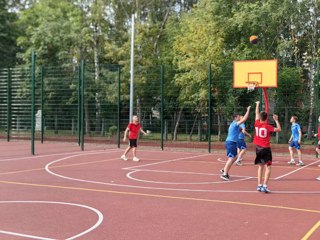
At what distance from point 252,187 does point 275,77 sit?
319 inches

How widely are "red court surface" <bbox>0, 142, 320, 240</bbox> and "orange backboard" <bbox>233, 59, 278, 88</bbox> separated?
413cm

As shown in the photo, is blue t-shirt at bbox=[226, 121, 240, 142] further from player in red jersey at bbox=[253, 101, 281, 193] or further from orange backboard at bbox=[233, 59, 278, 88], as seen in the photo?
orange backboard at bbox=[233, 59, 278, 88]

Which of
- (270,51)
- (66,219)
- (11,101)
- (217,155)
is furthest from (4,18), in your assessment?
(66,219)

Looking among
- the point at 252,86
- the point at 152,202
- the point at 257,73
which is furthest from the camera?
the point at 257,73

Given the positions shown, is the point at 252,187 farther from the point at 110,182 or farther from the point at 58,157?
the point at 58,157

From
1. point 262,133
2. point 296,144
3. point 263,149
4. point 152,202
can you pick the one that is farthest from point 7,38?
point 152,202

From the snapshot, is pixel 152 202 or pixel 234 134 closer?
pixel 152 202

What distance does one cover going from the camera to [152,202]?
8297 millimetres

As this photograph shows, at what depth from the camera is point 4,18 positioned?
36.6 meters

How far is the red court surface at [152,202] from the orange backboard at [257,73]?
13.6 ft

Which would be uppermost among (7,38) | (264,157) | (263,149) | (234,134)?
(7,38)

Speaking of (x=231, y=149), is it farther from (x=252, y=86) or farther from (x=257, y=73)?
(x=257, y=73)

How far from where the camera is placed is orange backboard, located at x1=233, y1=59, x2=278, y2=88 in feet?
56.4

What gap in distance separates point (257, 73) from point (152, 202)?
1084 cm
